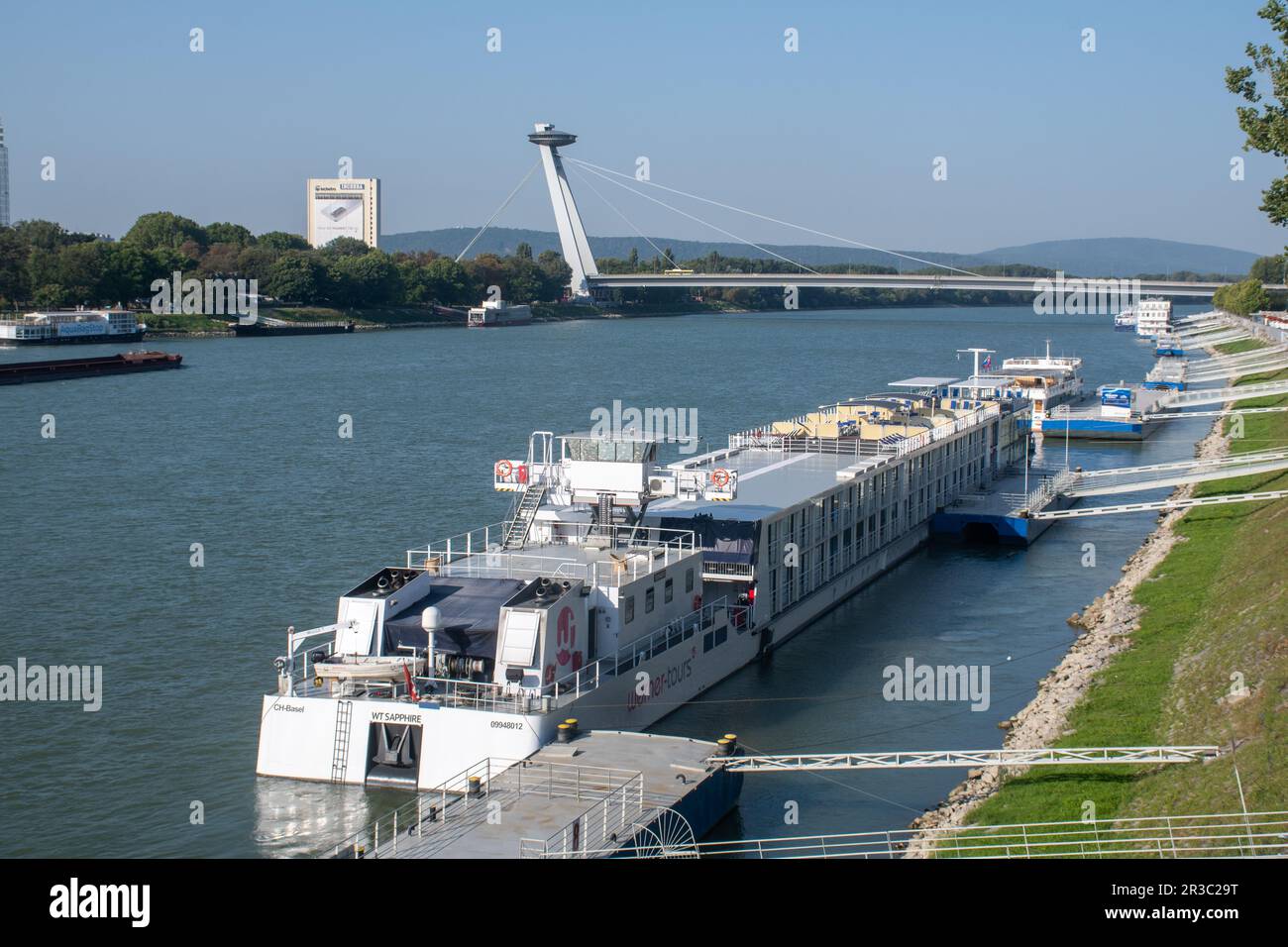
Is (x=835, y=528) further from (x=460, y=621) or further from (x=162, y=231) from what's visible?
(x=162, y=231)

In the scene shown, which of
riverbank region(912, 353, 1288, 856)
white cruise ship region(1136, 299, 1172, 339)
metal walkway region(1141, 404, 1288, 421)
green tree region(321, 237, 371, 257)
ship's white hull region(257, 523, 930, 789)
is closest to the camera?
riverbank region(912, 353, 1288, 856)

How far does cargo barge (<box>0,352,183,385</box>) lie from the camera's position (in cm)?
6900

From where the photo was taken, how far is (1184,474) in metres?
43.8

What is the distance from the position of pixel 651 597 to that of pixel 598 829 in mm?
6567

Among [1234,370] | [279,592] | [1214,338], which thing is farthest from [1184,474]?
[1214,338]

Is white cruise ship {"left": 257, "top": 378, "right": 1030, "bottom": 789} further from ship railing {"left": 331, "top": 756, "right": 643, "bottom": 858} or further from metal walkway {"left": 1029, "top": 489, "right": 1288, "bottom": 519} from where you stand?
metal walkway {"left": 1029, "top": 489, "right": 1288, "bottom": 519}

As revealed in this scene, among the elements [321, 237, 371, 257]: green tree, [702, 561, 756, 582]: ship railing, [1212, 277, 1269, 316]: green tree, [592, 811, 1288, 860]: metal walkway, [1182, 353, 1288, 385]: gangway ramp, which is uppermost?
[321, 237, 371, 257]: green tree

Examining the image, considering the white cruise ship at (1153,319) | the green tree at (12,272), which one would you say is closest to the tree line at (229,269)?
the green tree at (12,272)

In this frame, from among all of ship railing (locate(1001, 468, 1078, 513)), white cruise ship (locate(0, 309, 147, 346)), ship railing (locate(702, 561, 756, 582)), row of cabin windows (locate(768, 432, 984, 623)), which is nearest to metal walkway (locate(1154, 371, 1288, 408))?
ship railing (locate(1001, 468, 1078, 513))

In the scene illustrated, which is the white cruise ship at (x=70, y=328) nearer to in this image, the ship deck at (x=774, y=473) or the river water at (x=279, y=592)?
the river water at (x=279, y=592)

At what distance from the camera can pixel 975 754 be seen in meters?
16.3

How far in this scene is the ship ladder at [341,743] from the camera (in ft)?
57.0

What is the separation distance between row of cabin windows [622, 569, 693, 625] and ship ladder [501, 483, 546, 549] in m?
2.62
